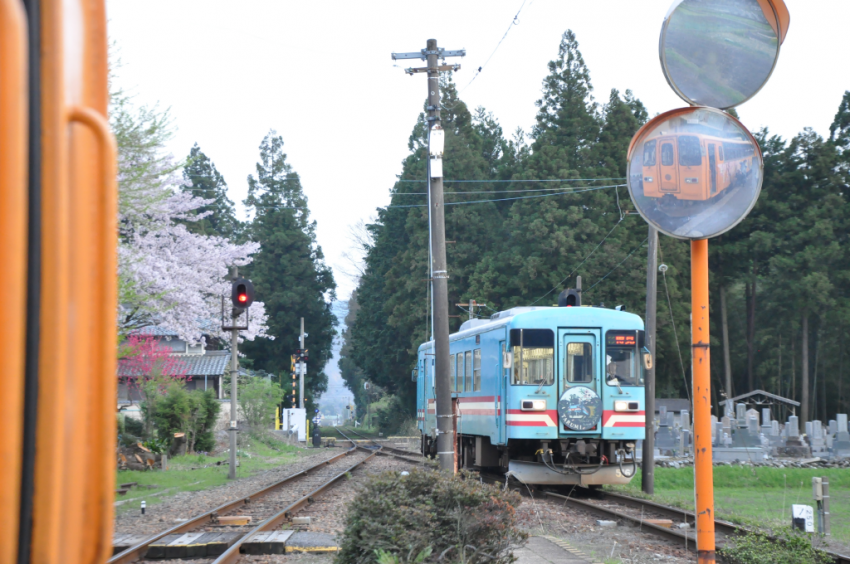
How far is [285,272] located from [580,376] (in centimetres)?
4692

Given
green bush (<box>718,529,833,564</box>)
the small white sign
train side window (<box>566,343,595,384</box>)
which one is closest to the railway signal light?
train side window (<box>566,343,595,384</box>)

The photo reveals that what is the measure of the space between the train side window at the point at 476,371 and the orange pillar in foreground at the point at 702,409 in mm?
13081

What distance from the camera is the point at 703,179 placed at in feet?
11.8

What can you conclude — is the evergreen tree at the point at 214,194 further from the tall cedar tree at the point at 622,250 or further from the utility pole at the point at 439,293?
the utility pole at the point at 439,293

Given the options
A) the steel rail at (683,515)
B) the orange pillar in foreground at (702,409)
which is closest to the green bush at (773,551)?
the steel rail at (683,515)

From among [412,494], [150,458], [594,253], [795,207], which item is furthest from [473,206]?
[412,494]

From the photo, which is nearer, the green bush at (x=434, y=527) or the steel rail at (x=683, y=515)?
the green bush at (x=434, y=527)

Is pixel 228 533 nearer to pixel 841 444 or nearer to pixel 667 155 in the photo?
pixel 667 155

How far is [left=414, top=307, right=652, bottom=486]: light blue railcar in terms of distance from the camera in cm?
1458

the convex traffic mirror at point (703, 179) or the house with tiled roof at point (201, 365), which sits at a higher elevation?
the convex traffic mirror at point (703, 179)

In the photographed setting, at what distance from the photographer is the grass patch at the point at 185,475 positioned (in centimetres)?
1495

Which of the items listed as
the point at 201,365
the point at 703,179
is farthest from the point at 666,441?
the point at 703,179

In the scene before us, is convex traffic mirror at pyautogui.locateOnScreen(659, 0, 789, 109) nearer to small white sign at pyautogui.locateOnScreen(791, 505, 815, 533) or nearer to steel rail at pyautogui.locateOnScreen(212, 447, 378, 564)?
steel rail at pyautogui.locateOnScreen(212, 447, 378, 564)

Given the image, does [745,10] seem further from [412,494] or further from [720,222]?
[412,494]
